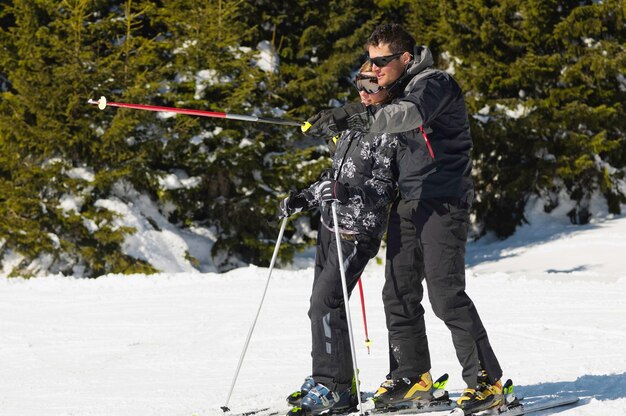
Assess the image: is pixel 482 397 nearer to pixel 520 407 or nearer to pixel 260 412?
pixel 520 407

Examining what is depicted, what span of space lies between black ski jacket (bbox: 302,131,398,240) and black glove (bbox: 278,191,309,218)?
0.10ft

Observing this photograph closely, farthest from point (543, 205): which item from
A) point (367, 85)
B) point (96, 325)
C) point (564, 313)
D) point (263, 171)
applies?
point (367, 85)

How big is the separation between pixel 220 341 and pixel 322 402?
2.96 m

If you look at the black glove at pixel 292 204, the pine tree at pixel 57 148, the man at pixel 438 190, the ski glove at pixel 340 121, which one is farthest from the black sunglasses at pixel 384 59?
the pine tree at pixel 57 148

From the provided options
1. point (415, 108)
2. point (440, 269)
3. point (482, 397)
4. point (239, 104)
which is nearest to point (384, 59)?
point (415, 108)

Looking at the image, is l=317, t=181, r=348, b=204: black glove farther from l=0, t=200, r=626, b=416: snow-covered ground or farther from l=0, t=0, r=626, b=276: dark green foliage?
l=0, t=0, r=626, b=276: dark green foliage

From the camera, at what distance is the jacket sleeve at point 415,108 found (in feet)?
12.6

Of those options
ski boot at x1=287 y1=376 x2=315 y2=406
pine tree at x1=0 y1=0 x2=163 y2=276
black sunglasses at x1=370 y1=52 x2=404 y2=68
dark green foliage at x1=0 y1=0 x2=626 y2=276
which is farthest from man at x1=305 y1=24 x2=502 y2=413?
pine tree at x1=0 y1=0 x2=163 y2=276

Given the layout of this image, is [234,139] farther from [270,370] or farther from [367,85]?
[367,85]

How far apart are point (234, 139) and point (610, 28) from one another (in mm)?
7789

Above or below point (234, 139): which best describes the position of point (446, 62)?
above

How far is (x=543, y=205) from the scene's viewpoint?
16.9 m

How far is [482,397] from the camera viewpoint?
13.8 feet

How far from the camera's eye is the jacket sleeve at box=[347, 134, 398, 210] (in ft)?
14.4
